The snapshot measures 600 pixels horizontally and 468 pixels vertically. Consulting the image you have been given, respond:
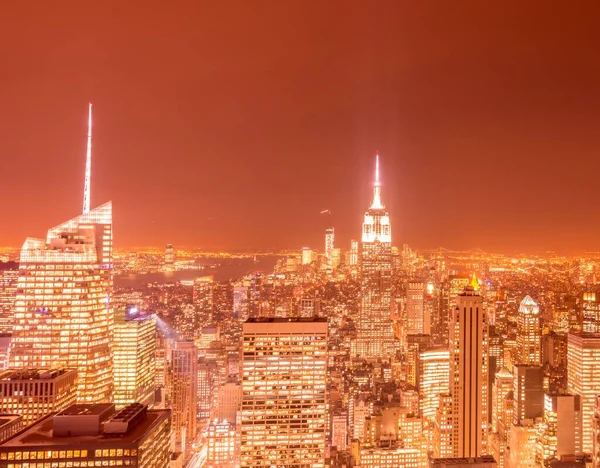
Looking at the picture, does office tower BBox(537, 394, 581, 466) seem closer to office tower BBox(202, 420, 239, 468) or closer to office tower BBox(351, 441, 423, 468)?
office tower BBox(351, 441, 423, 468)

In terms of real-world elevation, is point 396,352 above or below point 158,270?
below

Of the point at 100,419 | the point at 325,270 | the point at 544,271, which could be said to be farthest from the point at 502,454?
the point at 100,419

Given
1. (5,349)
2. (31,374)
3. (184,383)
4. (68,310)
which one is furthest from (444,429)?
(5,349)

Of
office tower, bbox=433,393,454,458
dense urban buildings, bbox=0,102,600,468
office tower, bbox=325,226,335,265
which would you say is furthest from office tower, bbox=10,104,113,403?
office tower, bbox=433,393,454,458

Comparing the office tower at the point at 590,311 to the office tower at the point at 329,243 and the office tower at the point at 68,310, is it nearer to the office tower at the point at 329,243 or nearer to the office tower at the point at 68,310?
the office tower at the point at 329,243

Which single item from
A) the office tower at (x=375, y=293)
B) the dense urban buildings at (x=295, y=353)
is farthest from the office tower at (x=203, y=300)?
the office tower at (x=375, y=293)

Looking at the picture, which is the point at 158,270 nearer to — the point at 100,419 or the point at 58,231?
the point at 58,231

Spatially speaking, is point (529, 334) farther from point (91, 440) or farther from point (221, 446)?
point (91, 440)
